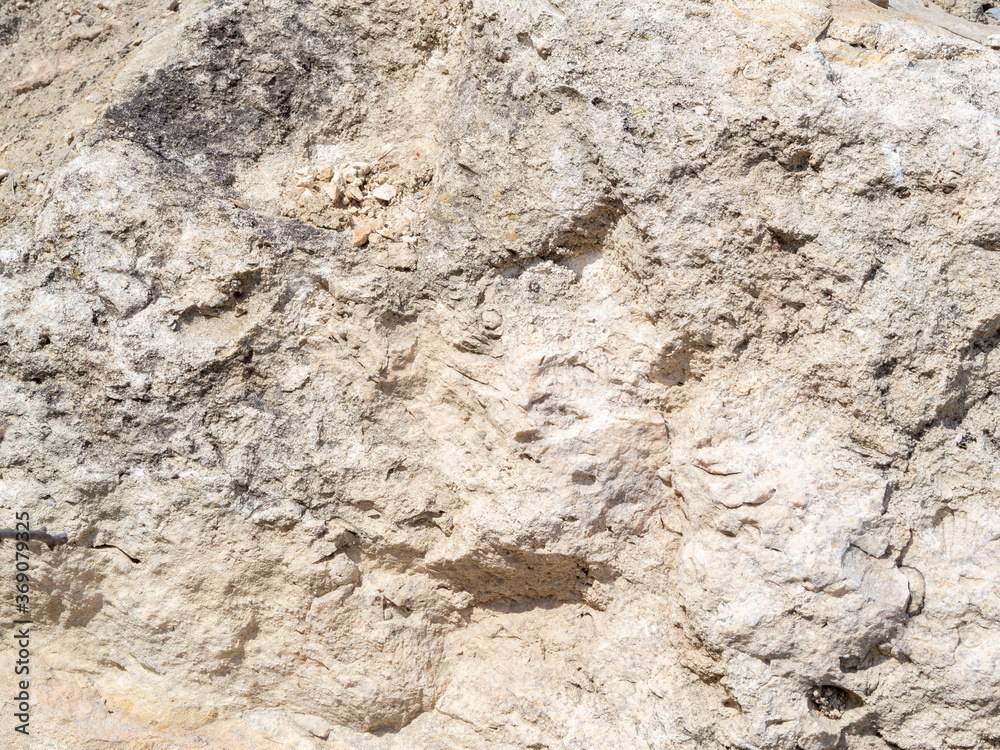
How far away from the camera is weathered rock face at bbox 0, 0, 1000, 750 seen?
2191 mm

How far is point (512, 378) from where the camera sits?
2393 mm

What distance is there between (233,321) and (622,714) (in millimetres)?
1707

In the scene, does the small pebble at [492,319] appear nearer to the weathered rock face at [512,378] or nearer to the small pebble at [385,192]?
the weathered rock face at [512,378]

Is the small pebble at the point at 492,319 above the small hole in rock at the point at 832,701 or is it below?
above

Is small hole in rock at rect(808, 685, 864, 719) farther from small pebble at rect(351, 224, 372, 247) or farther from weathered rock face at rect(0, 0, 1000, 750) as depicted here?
small pebble at rect(351, 224, 372, 247)

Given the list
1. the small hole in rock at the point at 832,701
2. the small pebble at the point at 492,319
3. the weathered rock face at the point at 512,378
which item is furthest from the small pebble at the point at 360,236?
the small hole in rock at the point at 832,701

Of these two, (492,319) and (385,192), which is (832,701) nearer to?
(492,319)

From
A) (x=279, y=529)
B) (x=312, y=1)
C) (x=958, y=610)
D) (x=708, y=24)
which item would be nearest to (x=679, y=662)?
(x=958, y=610)

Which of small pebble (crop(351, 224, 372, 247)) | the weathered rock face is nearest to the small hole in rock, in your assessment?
the weathered rock face

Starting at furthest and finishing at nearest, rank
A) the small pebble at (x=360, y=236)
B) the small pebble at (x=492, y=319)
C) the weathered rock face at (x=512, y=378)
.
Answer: the small pebble at (x=360, y=236), the small pebble at (x=492, y=319), the weathered rock face at (x=512, y=378)

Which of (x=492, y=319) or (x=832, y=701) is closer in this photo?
(x=832, y=701)

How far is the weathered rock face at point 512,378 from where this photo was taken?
7.19ft

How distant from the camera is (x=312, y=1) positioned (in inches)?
107

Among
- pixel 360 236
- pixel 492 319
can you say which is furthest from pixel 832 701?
pixel 360 236
